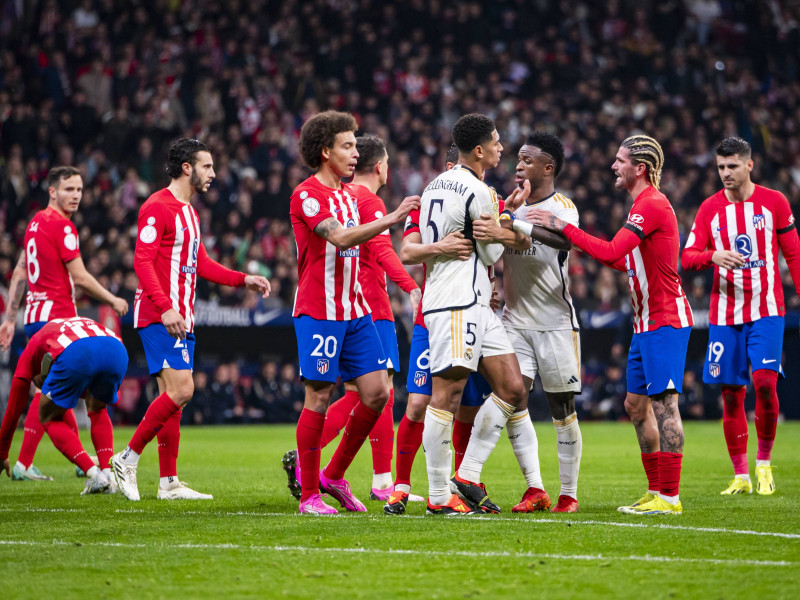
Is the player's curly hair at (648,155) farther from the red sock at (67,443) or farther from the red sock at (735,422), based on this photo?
the red sock at (67,443)

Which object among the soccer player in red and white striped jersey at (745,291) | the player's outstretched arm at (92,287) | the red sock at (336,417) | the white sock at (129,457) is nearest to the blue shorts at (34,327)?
the player's outstretched arm at (92,287)

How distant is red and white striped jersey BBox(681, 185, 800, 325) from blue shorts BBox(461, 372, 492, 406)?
Result: 7.77ft

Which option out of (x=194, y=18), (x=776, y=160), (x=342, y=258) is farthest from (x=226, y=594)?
(x=776, y=160)

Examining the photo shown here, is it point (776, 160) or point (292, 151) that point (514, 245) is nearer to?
point (292, 151)

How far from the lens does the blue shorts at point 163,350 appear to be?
7477 mm

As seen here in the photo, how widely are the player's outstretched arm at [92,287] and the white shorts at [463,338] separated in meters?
3.11

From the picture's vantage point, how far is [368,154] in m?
7.52

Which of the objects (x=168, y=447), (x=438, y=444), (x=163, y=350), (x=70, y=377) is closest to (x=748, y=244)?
(x=438, y=444)

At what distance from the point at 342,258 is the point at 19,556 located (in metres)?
2.64

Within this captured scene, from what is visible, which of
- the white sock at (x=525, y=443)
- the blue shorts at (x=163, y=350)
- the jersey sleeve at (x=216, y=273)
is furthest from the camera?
the jersey sleeve at (x=216, y=273)

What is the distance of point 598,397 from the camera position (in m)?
18.1

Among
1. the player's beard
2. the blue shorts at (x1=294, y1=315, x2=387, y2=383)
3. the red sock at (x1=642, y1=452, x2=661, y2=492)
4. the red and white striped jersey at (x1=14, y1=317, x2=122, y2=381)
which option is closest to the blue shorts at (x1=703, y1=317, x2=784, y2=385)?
the red sock at (x1=642, y1=452, x2=661, y2=492)

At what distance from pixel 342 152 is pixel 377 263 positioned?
1196mm

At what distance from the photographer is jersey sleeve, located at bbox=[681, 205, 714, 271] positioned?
309 inches
